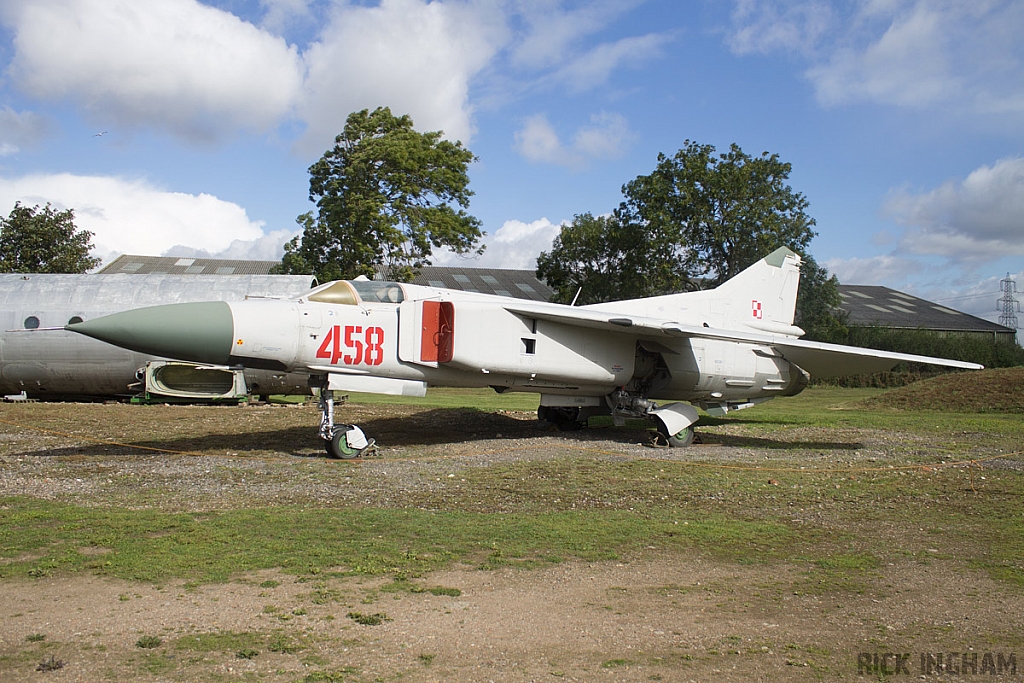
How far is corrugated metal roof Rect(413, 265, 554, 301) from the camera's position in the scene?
54219mm

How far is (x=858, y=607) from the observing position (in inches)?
200

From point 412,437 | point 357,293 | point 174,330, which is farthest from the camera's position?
point 412,437

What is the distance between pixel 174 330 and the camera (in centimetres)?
952

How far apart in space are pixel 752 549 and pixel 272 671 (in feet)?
14.0

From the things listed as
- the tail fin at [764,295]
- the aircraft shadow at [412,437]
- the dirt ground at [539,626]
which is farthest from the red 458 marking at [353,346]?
the tail fin at [764,295]

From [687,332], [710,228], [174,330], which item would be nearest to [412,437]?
[687,332]

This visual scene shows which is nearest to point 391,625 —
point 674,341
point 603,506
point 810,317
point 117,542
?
point 117,542

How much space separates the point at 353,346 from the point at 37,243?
1160 inches

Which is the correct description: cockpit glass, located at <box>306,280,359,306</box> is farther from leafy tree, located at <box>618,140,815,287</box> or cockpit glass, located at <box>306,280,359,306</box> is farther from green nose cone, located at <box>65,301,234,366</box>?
leafy tree, located at <box>618,140,815,287</box>

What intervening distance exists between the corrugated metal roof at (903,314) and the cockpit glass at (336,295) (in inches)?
1715

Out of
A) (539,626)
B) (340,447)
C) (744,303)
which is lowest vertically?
(539,626)

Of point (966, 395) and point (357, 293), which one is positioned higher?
point (357, 293)

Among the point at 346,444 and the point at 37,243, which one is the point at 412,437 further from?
the point at 37,243

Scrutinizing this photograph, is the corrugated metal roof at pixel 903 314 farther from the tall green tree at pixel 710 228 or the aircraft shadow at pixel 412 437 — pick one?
the aircraft shadow at pixel 412 437
